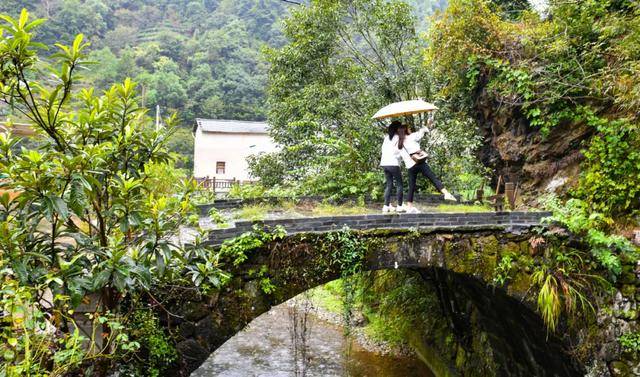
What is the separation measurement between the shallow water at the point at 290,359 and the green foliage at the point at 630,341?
4.12 metres

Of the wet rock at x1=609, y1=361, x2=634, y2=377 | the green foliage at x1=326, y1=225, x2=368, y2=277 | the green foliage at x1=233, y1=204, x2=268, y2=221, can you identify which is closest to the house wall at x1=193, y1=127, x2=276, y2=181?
the green foliage at x1=233, y1=204, x2=268, y2=221

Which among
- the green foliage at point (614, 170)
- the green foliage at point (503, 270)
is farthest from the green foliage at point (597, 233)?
the green foliage at point (503, 270)

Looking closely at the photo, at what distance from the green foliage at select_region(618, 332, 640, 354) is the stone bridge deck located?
167 centimetres

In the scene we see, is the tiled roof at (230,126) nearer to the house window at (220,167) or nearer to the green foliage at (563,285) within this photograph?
the house window at (220,167)

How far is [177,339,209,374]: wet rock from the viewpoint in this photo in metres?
4.77

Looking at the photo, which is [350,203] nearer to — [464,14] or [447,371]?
[447,371]

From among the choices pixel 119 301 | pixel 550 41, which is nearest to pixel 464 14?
pixel 550 41

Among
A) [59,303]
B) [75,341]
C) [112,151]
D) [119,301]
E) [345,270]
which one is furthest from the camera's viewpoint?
[345,270]

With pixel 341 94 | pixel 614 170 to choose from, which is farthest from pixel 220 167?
pixel 614 170

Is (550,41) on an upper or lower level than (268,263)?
upper

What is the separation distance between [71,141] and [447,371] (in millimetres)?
7305

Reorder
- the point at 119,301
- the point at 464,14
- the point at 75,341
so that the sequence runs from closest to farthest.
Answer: the point at 75,341, the point at 119,301, the point at 464,14

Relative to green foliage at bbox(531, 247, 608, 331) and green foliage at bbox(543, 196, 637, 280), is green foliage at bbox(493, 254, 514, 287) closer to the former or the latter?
green foliage at bbox(531, 247, 608, 331)

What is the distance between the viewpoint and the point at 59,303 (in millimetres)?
3418
